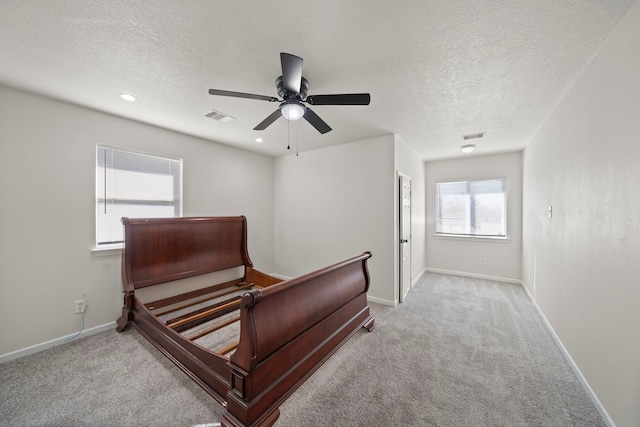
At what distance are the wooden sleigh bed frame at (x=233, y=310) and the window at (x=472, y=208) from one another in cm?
336

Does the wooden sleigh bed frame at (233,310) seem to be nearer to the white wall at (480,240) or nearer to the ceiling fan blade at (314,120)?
the ceiling fan blade at (314,120)

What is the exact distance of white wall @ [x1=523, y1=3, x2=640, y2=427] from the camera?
1.34 metres

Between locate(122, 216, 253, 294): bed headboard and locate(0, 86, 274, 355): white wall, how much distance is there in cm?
35

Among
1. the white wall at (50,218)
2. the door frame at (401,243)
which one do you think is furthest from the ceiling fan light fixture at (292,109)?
the white wall at (50,218)

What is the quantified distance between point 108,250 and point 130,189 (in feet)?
2.67

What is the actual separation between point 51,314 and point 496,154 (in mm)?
7145

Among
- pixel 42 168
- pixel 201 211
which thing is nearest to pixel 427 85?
pixel 201 211

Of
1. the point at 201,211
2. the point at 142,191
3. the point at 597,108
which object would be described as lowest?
the point at 201,211

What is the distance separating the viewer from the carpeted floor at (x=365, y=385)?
1.61 metres

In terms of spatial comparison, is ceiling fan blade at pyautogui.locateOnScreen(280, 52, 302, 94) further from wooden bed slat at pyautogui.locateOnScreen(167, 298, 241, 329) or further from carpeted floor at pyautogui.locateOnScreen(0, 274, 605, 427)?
wooden bed slat at pyautogui.locateOnScreen(167, 298, 241, 329)

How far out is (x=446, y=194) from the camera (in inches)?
206

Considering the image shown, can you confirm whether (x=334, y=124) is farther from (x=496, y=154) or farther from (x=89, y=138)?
(x=496, y=154)

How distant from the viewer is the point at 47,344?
7.86 ft

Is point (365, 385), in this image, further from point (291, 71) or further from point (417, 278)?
point (417, 278)
